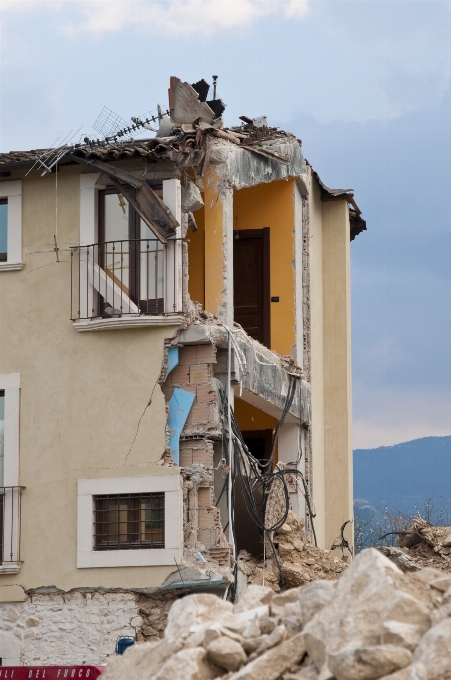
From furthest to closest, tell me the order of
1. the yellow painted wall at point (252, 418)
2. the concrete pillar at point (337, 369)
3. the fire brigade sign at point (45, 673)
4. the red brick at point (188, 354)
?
the concrete pillar at point (337, 369) < the yellow painted wall at point (252, 418) < the red brick at point (188, 354) < the fire brigade sign at point (45, 673)

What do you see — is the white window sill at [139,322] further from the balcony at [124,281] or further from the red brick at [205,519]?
the red brick at [205,519]

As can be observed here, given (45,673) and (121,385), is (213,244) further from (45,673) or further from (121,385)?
(45,673)

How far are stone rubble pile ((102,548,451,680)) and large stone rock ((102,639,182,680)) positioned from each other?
0.5 inches

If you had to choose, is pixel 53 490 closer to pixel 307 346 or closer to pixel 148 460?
pixel 148 460

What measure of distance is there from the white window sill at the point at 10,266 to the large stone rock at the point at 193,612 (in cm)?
879

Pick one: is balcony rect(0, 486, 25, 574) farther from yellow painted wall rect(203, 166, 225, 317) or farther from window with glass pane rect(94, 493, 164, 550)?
Answer: yellow painted wall rect(203, 166, 225, 317)

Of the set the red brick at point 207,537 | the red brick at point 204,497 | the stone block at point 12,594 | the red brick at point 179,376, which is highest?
the red brick at point 179,376

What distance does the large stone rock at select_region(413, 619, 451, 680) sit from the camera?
29.7 feet

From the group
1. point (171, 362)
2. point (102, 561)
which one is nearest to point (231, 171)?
point (171, 362)

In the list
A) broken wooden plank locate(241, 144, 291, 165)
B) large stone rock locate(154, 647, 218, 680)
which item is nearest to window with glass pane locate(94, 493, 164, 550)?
broken wooden plank locate(241, 144, 291, 165)

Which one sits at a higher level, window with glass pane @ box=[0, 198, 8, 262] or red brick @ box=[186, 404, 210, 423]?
window with glass pane @ box=[0, 198, 8, 262]

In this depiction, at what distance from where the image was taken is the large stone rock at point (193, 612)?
37.3ft

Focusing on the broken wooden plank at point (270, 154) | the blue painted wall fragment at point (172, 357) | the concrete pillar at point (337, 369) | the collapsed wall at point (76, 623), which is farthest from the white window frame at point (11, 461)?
the concrete pillar at point (337, 369)

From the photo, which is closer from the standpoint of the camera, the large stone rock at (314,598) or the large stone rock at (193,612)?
the large stone rock at (314,598)
